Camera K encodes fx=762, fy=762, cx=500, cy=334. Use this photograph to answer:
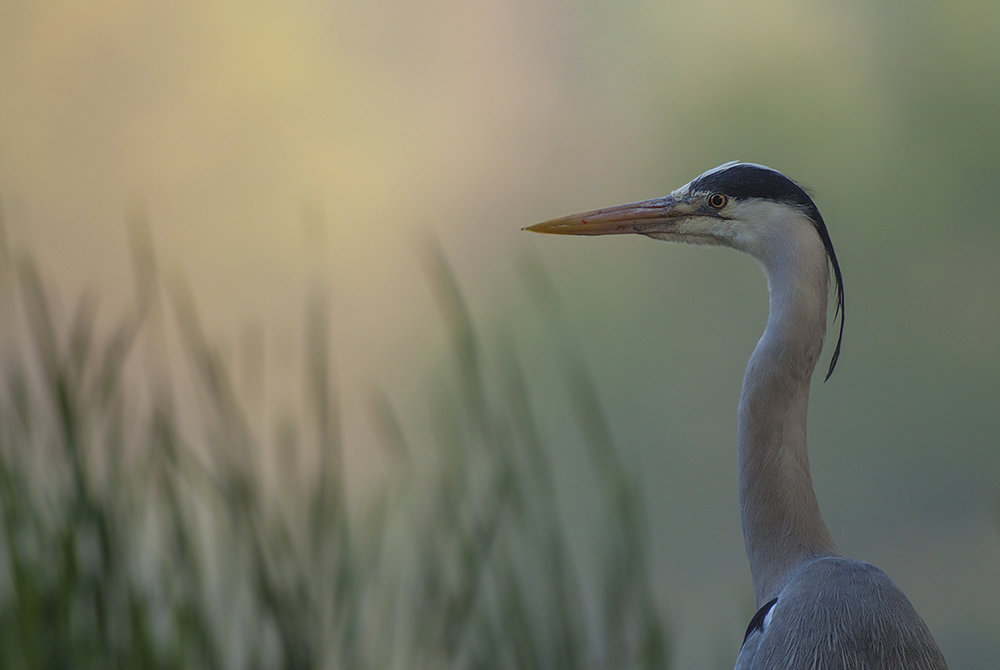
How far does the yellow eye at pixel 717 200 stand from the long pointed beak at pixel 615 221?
0.24 ft

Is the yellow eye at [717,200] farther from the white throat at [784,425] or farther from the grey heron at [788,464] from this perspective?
the white throat at [784,425]

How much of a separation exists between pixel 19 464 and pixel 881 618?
1.01 meters

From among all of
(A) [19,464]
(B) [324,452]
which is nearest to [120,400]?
(A) [19,464]

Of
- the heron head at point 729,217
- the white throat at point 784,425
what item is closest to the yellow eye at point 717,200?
the heron head at point 729,217

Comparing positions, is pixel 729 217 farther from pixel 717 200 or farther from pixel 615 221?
pixel 615 221

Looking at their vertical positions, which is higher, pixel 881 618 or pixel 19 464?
pixel 19 464

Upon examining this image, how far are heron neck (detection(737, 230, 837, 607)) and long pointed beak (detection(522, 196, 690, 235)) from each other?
0.74 feet

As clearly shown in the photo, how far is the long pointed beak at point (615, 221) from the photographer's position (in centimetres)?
119

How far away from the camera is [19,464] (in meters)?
0.90

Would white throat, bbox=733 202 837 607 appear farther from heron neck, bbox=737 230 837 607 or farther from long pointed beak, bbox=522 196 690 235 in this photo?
long pointed beak, bbox=522 196 690 235

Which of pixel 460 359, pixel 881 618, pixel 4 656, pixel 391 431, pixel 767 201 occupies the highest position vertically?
pixel 767 201

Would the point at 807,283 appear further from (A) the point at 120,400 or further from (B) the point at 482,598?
(A) the point at 120,400

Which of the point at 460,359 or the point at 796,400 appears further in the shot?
the point at 796,400

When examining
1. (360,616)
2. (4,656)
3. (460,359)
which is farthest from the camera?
(360,616)
